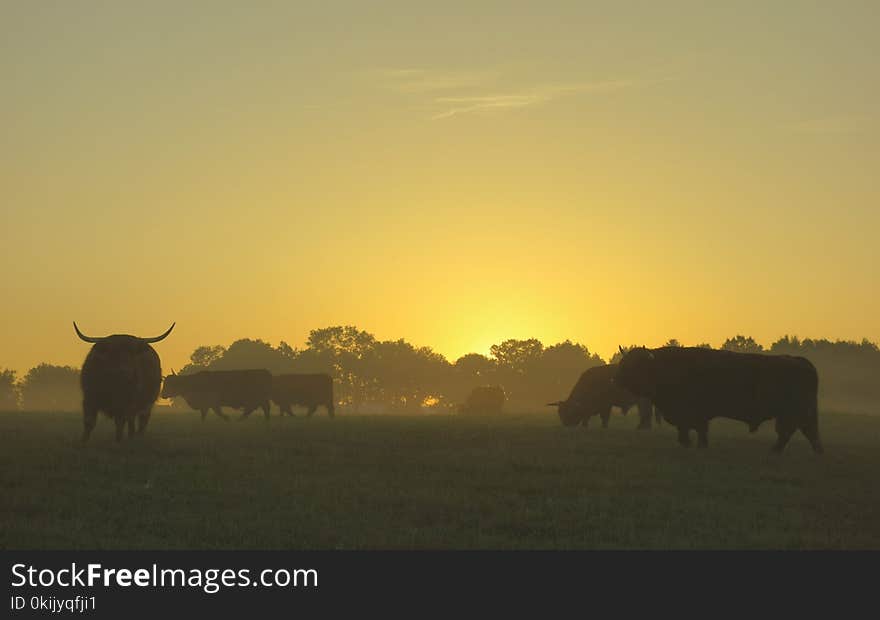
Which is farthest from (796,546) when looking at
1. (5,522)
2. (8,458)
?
(8,458)

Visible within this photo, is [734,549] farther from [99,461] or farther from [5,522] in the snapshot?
[99,461]

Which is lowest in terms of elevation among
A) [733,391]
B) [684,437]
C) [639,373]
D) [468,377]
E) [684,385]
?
[684,437]

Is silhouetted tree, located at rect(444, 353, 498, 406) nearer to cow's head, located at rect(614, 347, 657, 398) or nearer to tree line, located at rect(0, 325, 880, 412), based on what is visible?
tree line, located at rect(0, 325, 880, 412)

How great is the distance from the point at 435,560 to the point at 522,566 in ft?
3.20

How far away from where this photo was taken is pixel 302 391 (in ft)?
152

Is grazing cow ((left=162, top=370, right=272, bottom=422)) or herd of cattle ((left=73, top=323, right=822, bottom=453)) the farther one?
grazing cow ((left=162, top=370, right=272, bottom=422))

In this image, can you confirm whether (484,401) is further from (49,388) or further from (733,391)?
(49,388)

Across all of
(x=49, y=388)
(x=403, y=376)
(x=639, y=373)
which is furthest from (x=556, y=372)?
(x=639, y=373)

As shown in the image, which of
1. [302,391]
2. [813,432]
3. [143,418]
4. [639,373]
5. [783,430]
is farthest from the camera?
[302,391]

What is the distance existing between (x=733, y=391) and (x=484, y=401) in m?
33.3

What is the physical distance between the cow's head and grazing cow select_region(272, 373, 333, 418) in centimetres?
2270

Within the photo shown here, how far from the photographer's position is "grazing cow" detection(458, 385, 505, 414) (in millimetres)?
55688

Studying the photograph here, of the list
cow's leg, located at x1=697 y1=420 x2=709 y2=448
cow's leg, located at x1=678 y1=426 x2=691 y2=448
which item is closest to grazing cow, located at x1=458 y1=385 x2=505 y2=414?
cow's leg, located at x1=678 y1=426 x2=691 y2=448

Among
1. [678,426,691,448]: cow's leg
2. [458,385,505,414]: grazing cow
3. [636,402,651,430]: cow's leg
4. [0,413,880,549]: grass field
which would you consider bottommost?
[0,413,880,549]: grass field
